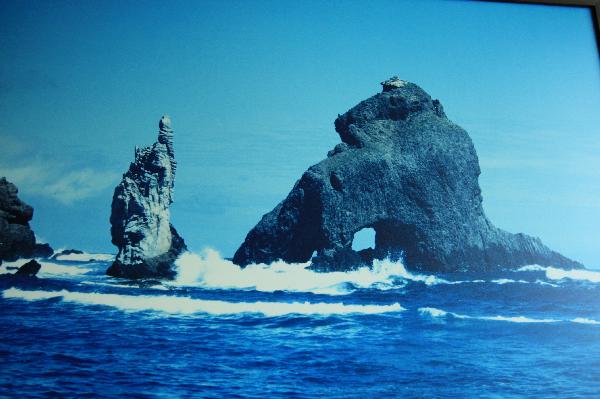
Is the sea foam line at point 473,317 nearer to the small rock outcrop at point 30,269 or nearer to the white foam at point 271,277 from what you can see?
the white foam at point 271,277

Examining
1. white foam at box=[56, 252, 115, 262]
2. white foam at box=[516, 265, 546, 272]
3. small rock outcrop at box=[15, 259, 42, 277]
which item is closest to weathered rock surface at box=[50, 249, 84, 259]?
white foam at box=[56, 252, 115, 262]

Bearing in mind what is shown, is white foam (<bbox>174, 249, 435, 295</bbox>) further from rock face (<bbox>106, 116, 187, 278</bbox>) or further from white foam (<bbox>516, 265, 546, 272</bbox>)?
white foam (<bbox>516, 265, 546, 272</bbox>)

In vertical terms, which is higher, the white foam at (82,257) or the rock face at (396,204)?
the rock face at (396,204)

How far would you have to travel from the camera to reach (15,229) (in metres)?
4.55

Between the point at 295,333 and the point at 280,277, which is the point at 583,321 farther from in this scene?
the point at 280,277

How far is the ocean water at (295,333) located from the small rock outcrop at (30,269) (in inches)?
2.2

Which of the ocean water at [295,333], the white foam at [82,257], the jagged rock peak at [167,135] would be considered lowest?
the ocean water at [295,333]

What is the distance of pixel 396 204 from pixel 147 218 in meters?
2.19

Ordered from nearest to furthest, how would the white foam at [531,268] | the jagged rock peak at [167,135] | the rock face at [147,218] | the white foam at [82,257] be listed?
the white foam at [82,257]
the rock face at [147,218]
the jagged rock peak at [167,135]
the white foam at [531,268]

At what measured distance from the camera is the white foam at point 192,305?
450 centimetres

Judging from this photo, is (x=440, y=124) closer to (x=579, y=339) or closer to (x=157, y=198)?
(x=579, y=339)

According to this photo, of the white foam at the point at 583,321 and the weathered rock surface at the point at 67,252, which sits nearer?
the weathered rock surface at the point at 67,252

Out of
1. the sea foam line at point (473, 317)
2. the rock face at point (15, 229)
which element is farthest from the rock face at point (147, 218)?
the sea foam line at point (473, 317)

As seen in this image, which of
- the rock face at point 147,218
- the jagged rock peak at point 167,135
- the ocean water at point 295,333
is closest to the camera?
the ocean water at point 295,333
